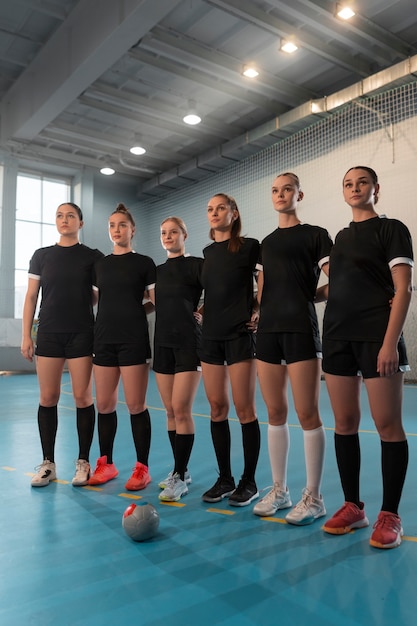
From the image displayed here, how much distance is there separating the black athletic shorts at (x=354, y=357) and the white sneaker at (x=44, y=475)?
216 centimetres

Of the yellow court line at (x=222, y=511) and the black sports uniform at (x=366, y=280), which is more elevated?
the black sports uniform at (x=366, y=280)

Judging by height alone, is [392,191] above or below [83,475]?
above

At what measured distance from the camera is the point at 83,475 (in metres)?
3.58

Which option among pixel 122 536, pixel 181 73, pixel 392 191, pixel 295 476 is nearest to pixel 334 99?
pixel 392 191

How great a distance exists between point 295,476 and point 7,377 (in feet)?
36.5

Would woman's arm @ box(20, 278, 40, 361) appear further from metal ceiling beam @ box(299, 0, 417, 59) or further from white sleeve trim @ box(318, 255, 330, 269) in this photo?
metal ceiling beam @ box(299, 0, 417, 59)

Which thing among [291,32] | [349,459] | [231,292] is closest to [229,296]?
[231,292]

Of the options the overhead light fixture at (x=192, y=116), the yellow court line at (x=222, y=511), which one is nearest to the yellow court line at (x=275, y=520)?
the yellow court line at (x=222, y=511)

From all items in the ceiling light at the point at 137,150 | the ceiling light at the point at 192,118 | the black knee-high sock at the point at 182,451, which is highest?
the ceiling light at the point at 137,150

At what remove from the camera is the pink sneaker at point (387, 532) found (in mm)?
2459

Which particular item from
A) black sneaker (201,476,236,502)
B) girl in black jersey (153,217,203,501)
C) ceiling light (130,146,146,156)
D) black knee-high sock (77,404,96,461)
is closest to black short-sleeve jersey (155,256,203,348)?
girl in black jersey (153,217,203,501)

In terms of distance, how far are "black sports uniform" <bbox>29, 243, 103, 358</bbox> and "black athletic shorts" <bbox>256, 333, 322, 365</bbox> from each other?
1.35m

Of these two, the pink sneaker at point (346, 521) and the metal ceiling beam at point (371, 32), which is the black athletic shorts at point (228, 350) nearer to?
the pink sneaker at point (346, 521)

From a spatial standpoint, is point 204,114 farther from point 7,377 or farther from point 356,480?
point 356,480
